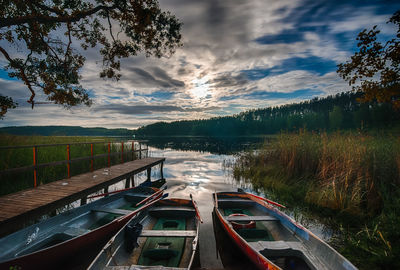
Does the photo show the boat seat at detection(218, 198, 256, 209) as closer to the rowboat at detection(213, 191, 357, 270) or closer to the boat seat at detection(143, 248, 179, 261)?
the rowboat at detection(213, 191, 357, 270)

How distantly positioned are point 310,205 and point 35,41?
1497 cm

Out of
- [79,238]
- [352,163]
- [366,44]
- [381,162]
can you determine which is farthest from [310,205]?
[79,238]

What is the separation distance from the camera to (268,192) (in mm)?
8672

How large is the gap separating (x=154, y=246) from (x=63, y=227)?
2.15 metres

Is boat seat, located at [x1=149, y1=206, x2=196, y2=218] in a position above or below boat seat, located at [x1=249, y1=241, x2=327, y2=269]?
below

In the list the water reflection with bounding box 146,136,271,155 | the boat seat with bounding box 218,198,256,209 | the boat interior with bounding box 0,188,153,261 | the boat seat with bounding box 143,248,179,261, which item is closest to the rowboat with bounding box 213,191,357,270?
the boat seat with bounding box 218,198,256,209

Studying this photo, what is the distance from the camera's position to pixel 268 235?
4.17 m

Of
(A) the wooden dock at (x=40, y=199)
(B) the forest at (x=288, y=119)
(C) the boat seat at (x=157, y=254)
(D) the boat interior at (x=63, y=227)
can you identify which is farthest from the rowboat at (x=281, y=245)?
(B) the forest at (x=288, y=119)

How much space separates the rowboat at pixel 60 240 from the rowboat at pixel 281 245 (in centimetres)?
281

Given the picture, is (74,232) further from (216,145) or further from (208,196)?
(216,145)

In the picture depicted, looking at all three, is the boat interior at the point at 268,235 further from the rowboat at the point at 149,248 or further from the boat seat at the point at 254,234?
the rowboat at the point at 149,248

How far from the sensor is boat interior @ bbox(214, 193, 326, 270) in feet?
10.4

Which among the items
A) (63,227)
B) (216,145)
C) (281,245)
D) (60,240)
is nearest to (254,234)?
(281,245)

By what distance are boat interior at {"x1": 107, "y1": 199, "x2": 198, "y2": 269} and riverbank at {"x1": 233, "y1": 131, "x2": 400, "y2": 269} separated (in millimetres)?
3161
